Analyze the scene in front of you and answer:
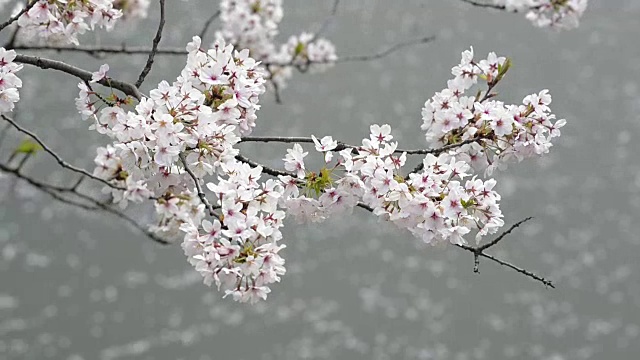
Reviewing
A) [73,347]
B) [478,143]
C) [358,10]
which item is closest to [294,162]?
[478,143]

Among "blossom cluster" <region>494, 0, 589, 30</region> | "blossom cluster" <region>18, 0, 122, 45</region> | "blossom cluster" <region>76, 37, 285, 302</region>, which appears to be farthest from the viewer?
"blossom cluster" <region>494, 0, 589, 30</region>

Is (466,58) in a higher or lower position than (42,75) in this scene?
lower

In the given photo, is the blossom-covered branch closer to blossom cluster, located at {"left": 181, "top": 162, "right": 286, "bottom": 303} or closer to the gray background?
blossom cluster, located at {"left": 181, "top": 162, "right": 286, "bottom": 303}

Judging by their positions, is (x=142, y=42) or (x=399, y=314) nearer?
(x=399, y=314)

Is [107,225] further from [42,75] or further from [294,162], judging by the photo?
[294,162]

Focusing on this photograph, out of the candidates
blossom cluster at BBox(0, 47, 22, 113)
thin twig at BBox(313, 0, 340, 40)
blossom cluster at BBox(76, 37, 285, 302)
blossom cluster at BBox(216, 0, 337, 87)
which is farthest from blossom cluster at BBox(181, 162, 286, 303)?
blossom cluster at BBox(216, 0, 337, 87)

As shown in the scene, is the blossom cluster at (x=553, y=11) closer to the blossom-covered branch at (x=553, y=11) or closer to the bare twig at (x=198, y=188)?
the blossom-covered branch at (x=553, y=11)
